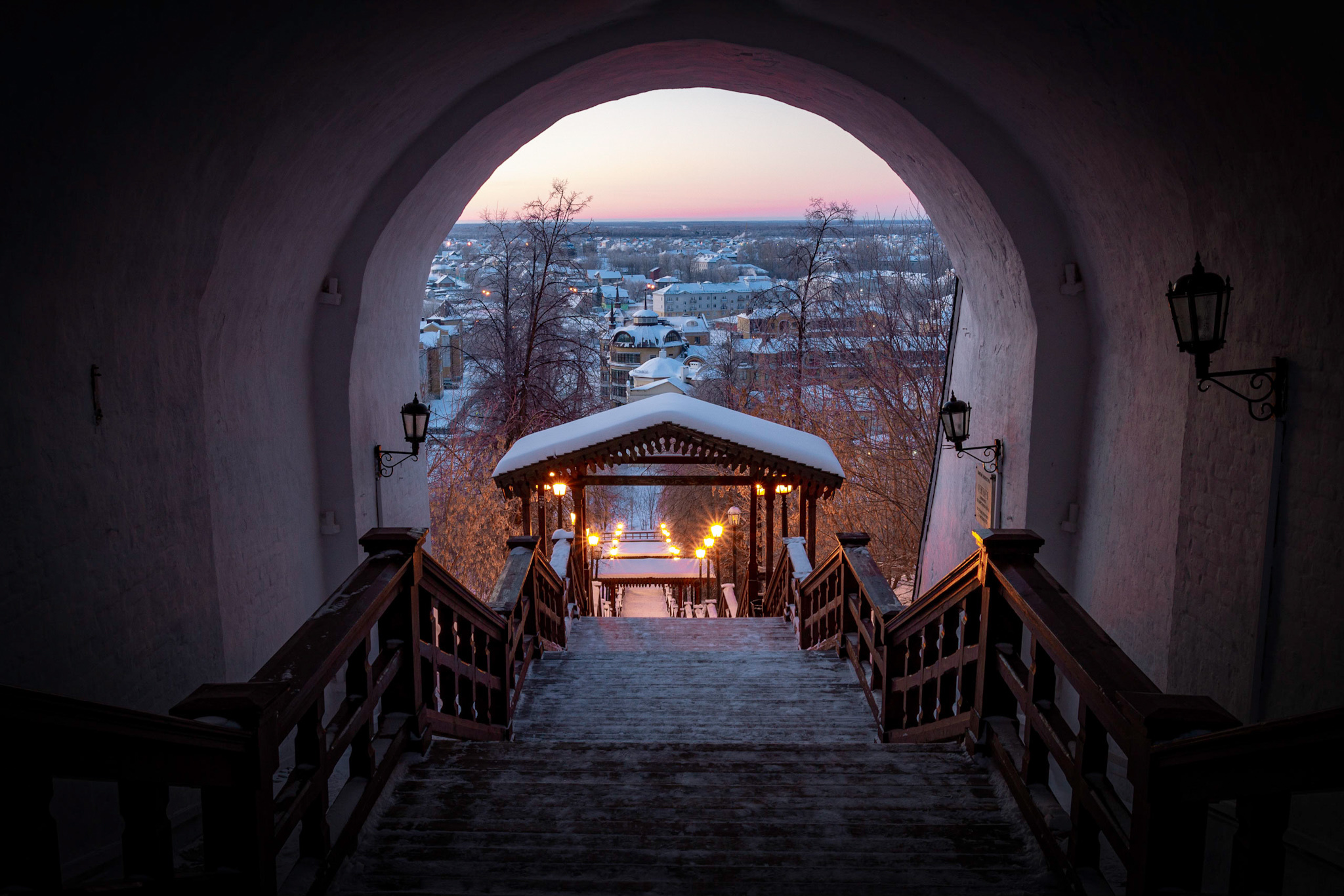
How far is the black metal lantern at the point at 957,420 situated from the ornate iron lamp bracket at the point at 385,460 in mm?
4703

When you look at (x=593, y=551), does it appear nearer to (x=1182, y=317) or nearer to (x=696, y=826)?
(x=1182, y=317)

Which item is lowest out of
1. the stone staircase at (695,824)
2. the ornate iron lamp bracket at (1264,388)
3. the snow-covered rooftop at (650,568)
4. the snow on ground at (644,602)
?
the snow on ground at (644,602)

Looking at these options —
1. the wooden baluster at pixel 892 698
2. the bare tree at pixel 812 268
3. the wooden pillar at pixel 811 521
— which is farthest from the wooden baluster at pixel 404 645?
the bare tree at pixel 812 268

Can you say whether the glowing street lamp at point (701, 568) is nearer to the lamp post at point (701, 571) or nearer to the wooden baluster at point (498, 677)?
the lamp post at point (701, 571)

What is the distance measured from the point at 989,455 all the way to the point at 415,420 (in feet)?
16.3

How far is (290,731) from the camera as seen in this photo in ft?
10.2

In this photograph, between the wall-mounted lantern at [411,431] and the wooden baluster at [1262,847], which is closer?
the wooden baluster at [1262,847]

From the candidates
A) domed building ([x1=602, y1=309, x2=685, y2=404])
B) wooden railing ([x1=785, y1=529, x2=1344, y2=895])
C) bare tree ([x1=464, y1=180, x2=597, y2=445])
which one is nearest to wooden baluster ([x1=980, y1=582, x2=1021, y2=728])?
wooden railing ([x1=785, y1=529, x2=1344, y2=895])

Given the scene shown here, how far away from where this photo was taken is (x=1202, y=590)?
5031 mm

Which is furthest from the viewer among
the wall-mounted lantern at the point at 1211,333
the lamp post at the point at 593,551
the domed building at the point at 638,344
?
the domed building at the point at 638,344

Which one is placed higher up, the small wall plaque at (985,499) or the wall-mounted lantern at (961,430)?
the wall-mounted lantern at (961,430)

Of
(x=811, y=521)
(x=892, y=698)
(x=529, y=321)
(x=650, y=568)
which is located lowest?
(x=650, y=568)

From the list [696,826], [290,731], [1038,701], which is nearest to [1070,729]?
[1038,701]

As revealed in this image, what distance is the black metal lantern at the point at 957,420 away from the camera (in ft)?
26.0
